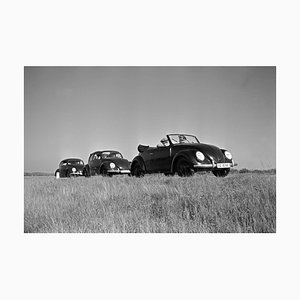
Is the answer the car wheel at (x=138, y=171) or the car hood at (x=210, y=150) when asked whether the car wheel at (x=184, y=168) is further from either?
the car wheel at (x=138, y=171)

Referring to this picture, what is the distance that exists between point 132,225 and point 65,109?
1882 millimetres

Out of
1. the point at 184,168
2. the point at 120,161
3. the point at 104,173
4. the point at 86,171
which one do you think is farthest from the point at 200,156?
the point at 86,171

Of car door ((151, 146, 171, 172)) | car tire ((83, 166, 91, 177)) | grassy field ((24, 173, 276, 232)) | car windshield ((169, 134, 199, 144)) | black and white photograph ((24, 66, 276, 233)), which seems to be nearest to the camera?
grassy field ((24, 173, 276, 232))

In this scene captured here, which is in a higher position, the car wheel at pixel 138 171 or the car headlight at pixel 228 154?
the car headlight at pixel 228 154

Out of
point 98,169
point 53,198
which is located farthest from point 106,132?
point 53,198

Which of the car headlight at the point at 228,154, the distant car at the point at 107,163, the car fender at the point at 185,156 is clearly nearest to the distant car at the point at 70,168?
the distant car at the point at 107,163

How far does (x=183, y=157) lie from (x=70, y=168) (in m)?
1.64

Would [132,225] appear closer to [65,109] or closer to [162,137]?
[162,137]

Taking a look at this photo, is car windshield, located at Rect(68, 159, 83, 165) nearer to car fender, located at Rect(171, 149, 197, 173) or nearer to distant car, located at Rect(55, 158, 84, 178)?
distant car, located at Rect(55, 158, 84, 178)

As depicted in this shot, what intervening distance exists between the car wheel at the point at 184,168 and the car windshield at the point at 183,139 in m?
0.24

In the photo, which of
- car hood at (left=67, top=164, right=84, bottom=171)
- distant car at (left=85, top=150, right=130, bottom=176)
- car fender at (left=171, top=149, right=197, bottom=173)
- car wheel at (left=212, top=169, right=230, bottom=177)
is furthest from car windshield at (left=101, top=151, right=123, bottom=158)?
car wheel at (left=212, top=169, right=230, bottom=177)

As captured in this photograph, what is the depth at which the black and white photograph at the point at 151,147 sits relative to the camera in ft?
16.1

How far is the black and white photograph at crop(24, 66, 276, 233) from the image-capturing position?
4906mm
